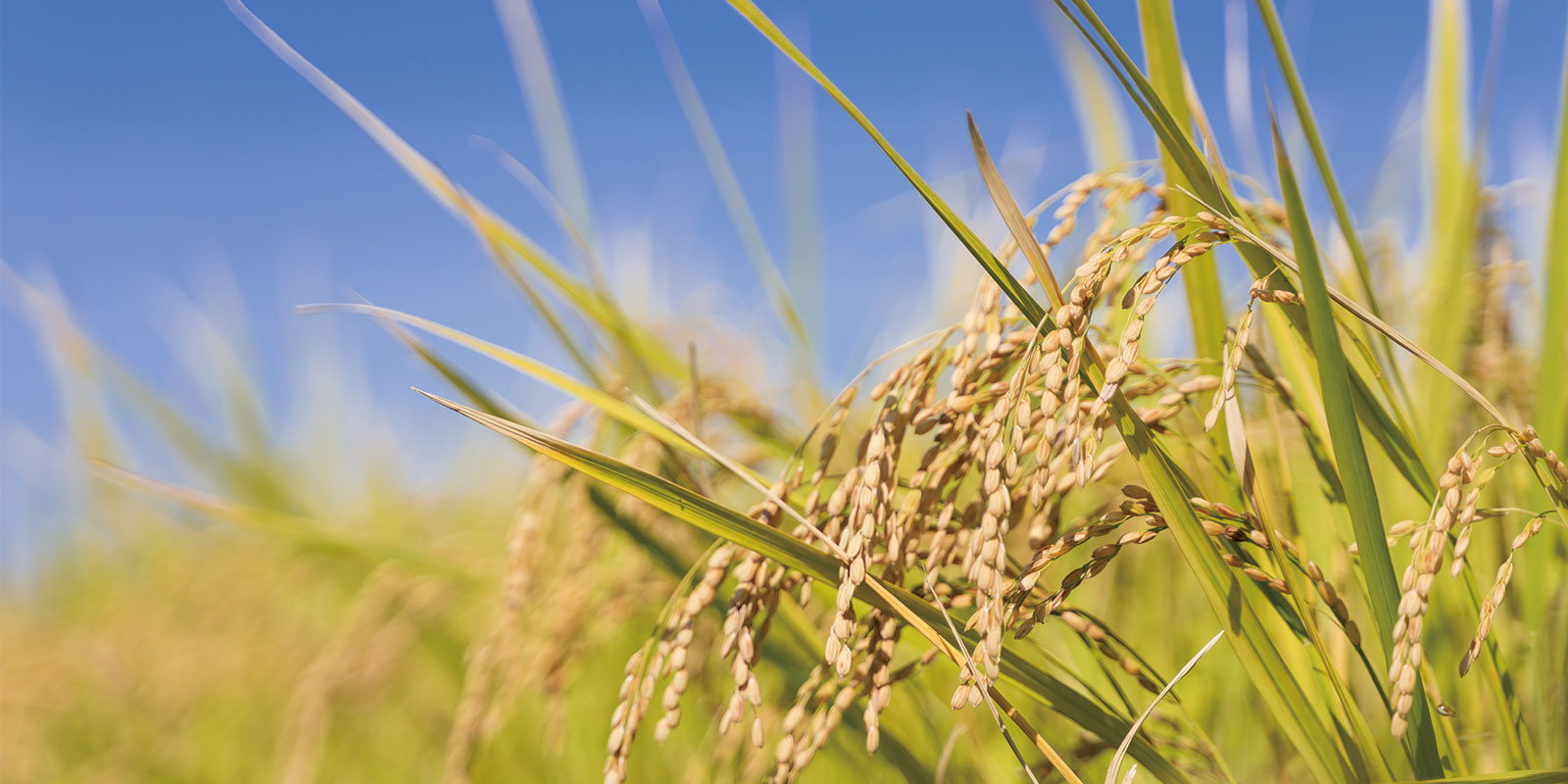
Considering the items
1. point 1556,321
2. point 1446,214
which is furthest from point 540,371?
point 1446,214

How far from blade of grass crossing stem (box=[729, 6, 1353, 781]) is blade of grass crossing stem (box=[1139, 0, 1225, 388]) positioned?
0.23 meters

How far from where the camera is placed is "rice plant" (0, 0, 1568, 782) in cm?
62

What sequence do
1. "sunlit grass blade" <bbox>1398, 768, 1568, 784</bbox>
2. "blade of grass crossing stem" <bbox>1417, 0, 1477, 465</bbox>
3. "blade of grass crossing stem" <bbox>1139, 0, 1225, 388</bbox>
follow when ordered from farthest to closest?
"blade of grass crossing stem" <bbox>1417, 0, 1477, 465</bbox>
"blade of grass crossing stem" <bbox>1139, 0, 1225, 388</bbox>
"sunlit grass blade" <bbox>1398, 768, 1568, 784</bbox>

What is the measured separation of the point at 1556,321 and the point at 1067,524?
0.55 m

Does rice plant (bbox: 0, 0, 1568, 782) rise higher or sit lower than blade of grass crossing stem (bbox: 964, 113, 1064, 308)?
lower

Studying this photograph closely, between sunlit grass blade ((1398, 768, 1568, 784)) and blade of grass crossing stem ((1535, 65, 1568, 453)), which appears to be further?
blade of grass crossing stem ((1535, 65, 1568, 453))

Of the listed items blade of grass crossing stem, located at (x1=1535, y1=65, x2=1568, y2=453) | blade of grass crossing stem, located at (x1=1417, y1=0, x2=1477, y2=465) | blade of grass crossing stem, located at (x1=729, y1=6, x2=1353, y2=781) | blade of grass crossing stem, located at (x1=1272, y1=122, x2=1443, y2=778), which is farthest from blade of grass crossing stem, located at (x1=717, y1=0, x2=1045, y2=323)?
blade of grass crossing stem, located at (x1=1417, y1=0, x2=1477, y2=465)

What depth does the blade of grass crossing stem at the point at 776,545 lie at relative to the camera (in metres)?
0.66

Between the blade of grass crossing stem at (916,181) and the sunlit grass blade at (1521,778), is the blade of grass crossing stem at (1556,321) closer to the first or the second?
the sunlit grass blade at (1521,778)

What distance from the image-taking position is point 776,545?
666mm

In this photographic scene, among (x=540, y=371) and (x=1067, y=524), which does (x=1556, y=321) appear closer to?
(x=1067, y=524)

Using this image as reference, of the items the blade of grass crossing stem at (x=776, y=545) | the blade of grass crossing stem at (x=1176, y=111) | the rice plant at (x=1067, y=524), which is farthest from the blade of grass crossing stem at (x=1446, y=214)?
the blade of grass crossing stem at (x=776, y=545)

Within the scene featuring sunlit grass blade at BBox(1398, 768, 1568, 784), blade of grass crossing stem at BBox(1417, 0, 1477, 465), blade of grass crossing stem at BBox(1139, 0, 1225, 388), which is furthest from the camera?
blade of grass crossing stem at BBox(1417, 0, 1477, 465)

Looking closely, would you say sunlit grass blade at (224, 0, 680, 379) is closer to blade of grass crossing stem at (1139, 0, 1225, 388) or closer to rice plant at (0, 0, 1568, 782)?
rice plant at (0, 0, 1568, 782)
